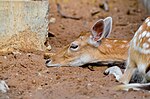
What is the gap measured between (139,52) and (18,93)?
133 centimetres

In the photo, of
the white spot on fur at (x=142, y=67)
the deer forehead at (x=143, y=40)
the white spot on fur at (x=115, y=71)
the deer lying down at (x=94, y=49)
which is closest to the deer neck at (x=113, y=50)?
the deer lying down at (x=94, y=49)

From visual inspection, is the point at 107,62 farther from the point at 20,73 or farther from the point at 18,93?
the point at 18,93

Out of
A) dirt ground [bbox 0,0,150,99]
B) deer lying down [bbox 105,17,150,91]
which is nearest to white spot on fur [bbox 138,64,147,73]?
deer lying down [bbox 105,17,150,91]

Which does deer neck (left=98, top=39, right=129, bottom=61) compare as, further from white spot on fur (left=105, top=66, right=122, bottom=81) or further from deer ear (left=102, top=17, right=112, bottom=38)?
white spot on fur (left=105, top=66, right=122, bottom=81)

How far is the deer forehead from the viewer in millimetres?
5581

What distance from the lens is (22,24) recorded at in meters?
6.72

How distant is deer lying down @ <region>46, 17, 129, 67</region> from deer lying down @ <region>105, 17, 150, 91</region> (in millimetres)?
427

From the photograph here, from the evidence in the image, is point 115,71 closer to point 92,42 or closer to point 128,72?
point 128,72

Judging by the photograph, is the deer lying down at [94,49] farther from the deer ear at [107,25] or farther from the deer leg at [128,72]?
the deer leg at [128,72]

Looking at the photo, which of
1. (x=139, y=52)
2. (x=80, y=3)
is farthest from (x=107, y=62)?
(x=80, y=3)

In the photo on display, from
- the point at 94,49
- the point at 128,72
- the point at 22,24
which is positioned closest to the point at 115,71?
the point at 128,72

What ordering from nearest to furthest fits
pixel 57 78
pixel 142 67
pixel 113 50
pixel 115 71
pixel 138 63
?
1. pixel 142 67
2. pixel 138 63
3. pixel 57 78
4. pixel 115 71
5. pixel 113 50

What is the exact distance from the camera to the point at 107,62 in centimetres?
643

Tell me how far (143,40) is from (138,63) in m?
0.25
